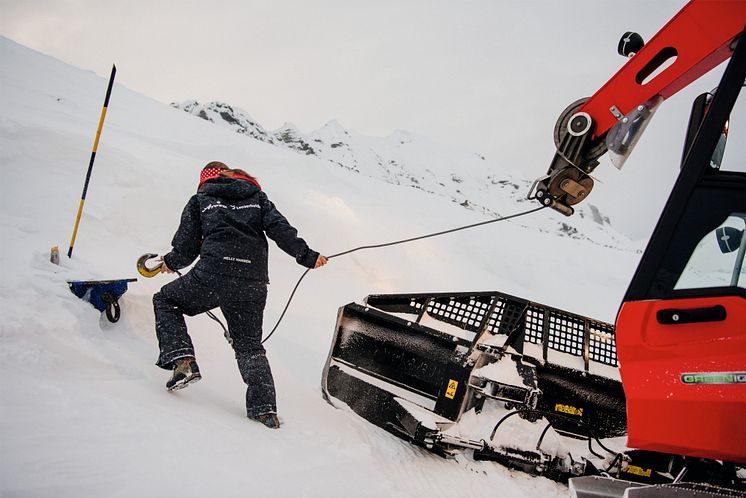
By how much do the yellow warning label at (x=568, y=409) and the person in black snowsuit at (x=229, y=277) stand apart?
2127mm

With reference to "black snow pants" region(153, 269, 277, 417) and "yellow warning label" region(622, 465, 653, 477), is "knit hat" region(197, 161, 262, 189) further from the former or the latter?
"yellow warning label" region(622, 465, 653, 477)

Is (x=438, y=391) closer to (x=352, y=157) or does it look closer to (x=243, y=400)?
(x=243, y=400)

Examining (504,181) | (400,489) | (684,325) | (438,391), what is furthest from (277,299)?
(504,181)

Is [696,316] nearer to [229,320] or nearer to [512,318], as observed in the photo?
[512,318]

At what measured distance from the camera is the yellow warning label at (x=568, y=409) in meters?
3.59

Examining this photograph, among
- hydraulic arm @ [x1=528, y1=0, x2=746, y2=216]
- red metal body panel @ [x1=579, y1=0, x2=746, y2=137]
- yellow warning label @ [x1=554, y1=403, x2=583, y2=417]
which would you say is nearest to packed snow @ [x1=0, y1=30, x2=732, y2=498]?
yellow warning label @ [x1=554, y1=403, x2=583, y2=417]

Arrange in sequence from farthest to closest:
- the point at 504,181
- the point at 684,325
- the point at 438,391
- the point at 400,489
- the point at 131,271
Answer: the point at 504,181
the point at 131,271
the point at 438,391
the point at 400,489
the point at 684,325

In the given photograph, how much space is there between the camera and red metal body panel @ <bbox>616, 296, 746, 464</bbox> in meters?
1.85

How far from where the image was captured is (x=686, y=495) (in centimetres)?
177

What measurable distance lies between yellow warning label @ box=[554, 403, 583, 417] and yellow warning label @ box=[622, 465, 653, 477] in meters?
0.65

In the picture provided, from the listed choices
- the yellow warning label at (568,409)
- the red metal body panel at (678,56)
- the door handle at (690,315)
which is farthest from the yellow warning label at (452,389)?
the red metal body panel at (678,56)

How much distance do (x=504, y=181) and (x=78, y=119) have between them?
200515 mm

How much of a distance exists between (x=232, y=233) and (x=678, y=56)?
114 inches

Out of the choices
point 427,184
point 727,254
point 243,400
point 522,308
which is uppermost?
point 427,184
